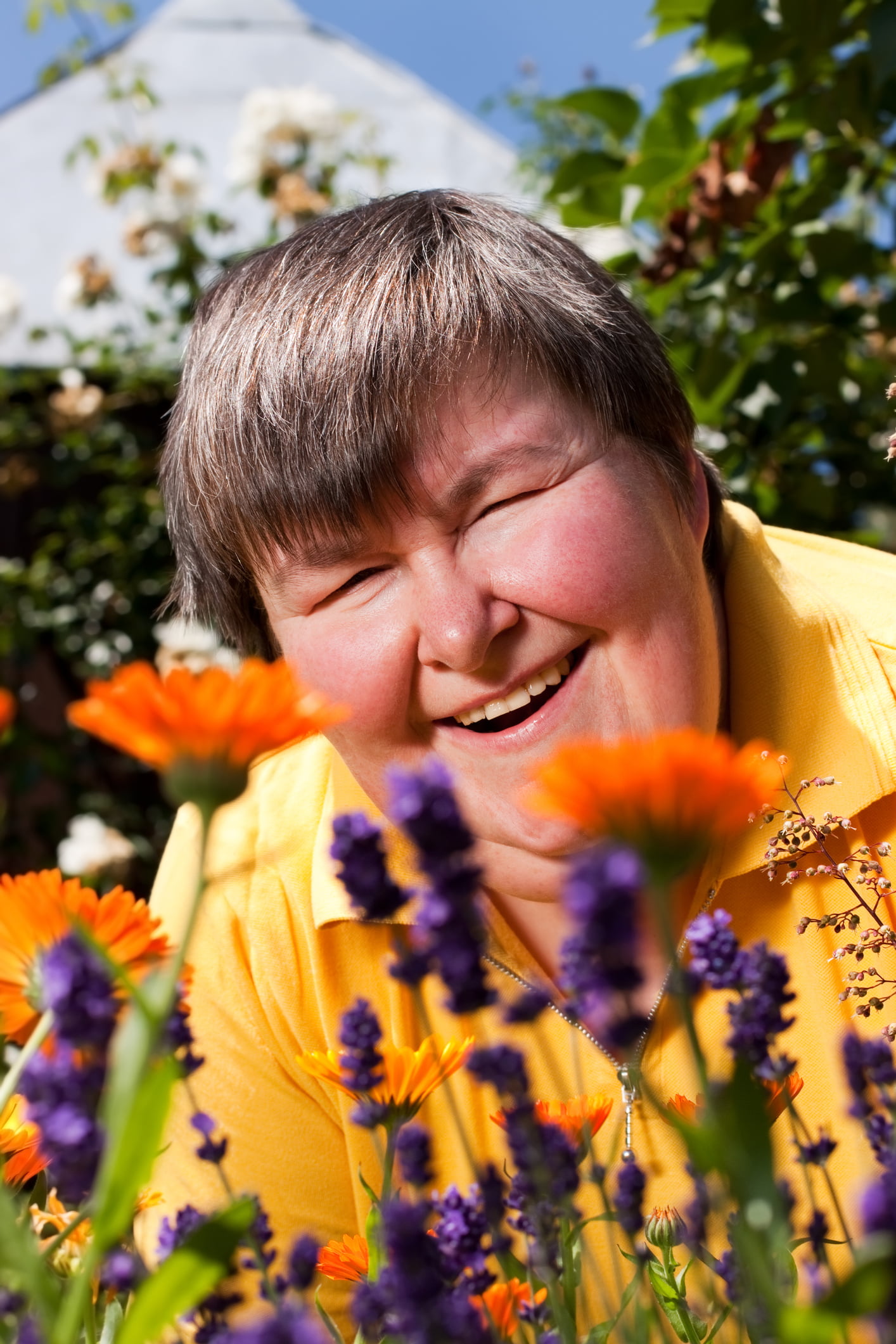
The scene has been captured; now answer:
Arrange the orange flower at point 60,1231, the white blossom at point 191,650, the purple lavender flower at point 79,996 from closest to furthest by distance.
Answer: the purple lavender flower at point 79,996
the orange flower at point 60,1231
the white blossom at point 191,650

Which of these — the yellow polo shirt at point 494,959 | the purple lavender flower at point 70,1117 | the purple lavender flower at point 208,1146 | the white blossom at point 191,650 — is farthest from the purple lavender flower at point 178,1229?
the white blossom at point 191,650

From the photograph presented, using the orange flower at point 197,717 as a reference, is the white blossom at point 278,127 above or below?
below

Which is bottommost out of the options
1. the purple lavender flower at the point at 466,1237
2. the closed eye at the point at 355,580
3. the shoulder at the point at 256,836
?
the shoulder at the point at 256,836

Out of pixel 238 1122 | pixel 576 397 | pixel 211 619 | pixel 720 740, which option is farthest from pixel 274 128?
pixel 720 740

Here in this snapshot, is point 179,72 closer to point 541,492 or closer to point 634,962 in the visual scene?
point 541,492

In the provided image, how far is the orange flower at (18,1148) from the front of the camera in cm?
52

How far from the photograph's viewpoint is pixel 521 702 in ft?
3.78

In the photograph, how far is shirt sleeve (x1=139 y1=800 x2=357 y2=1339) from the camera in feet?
4.33

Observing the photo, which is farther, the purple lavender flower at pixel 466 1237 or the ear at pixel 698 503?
the ear at pixel 698 503

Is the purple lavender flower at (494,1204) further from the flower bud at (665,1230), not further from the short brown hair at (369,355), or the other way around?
the short brown hair at (369,355)

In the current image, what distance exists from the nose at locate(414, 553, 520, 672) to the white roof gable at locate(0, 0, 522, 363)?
3.43 meters

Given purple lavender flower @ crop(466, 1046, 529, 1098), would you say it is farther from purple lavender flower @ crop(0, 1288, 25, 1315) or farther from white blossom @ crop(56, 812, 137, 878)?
white blossom @ crop(56, 812, 137, 878)

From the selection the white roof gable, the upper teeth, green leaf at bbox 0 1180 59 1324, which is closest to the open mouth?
the upper teeth

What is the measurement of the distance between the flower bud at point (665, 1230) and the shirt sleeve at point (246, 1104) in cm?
69
